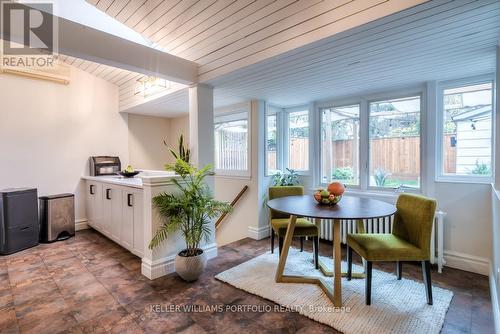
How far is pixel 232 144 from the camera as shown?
4.59 meters

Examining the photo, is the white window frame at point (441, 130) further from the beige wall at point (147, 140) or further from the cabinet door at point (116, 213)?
the beige wall at point (147, 140)

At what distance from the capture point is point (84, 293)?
7.45 feet

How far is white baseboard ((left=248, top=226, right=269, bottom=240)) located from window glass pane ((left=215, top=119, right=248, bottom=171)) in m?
1.00

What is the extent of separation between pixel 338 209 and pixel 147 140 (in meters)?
4.27

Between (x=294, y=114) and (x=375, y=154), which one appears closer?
(x=375, y=154)

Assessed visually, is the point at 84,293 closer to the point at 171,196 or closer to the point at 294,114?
the point at 171,196

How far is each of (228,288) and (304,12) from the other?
2459 mm

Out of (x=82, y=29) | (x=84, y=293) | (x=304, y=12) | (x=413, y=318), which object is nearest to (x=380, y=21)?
(x=304, y=12)

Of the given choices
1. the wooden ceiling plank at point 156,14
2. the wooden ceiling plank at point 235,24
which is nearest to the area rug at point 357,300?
the wooden ceiling plank at point 235,24

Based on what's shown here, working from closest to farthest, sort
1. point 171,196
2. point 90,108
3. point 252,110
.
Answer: point 171,196
point 252,110
point 90,108

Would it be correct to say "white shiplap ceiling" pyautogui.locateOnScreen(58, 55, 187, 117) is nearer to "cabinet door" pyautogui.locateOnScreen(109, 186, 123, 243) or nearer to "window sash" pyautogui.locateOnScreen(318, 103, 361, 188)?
"cabinet door" pyautogui.locateOnScreen(109, 186, 123, 243)

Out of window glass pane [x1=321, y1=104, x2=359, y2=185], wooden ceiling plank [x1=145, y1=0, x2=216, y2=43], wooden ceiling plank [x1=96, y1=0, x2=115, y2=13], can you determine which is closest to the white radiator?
window glass pane [x1=321, y1=104, x2=359, y2=185]

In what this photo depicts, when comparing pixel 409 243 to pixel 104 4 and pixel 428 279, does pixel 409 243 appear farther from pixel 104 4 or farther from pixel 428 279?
pixel 104 4

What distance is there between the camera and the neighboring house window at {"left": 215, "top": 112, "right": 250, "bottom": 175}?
14.1 feet
